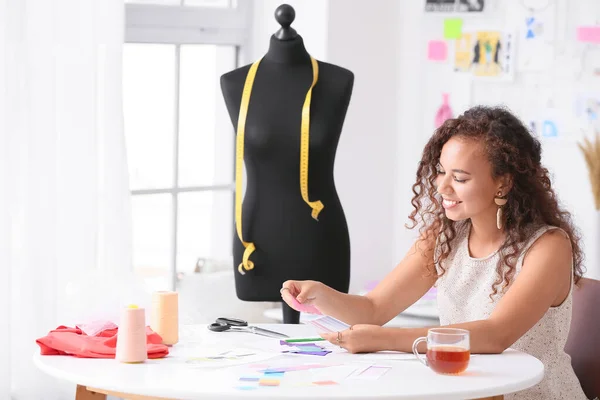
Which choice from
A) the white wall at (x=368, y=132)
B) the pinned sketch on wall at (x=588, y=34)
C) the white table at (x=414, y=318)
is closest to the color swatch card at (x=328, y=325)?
the white table at (x=414, y=318)

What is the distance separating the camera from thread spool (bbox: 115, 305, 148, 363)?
204 centimetres

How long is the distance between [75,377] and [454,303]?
99 centimetres

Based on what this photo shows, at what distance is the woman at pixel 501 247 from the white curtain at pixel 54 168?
36.2 inches

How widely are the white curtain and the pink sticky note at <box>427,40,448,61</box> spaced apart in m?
1.60

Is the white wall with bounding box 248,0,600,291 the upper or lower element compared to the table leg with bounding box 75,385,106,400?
upper

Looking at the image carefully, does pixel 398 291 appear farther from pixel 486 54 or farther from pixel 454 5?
pixel 454 5

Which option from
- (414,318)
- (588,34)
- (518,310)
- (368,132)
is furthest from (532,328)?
(368,132)

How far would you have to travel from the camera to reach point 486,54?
4125 mm

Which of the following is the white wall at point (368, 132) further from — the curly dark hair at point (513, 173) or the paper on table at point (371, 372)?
the paper on table at point (371, 372)

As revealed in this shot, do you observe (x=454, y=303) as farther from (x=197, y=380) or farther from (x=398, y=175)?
(x=398, y=175)

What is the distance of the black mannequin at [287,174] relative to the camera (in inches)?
120

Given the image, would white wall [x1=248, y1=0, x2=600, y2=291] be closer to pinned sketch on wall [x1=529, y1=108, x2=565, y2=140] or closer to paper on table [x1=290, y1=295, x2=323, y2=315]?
pinned sketch on wall [x1=529, y1=108, x2=565, y2=140]

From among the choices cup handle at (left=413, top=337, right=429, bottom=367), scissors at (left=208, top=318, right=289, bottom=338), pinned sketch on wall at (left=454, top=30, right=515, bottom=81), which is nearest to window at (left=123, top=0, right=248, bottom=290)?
pinned sketch on wall at (left=454, top=30, right=515, bottom=81)

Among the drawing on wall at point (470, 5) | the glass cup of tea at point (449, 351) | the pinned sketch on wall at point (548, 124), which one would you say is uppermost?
the drawing on wall at point (470, 5)
